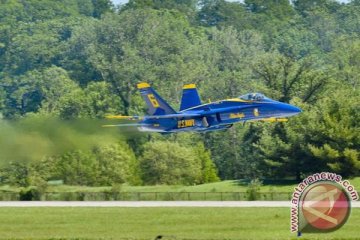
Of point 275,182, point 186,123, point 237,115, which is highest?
point 237,115

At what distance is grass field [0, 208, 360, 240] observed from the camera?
240 ft

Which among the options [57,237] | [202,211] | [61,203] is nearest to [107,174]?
[61,203]

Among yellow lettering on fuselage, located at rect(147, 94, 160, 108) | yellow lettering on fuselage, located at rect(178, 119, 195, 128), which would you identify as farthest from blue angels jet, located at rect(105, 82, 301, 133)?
yellow lettering on fuselage, located at rect(147, 94, 160, 108)

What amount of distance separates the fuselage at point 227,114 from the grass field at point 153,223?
5437 millimetres

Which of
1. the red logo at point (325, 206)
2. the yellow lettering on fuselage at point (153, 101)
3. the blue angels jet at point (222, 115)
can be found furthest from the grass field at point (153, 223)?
the yellow lettering on fuselage at point (153, 101)

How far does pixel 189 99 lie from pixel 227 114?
4.70m

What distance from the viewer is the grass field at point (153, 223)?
2881 inches

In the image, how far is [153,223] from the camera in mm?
78375

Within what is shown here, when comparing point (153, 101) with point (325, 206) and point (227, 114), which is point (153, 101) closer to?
point (227, 114)

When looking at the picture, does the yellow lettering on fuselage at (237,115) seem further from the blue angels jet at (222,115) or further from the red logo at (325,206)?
the red logo at (325,206)

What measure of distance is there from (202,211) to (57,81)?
11196 centimetres

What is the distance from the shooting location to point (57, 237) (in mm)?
73188

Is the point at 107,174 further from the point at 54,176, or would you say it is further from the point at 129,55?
the point at 129,55

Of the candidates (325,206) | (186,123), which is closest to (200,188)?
(186,123)
